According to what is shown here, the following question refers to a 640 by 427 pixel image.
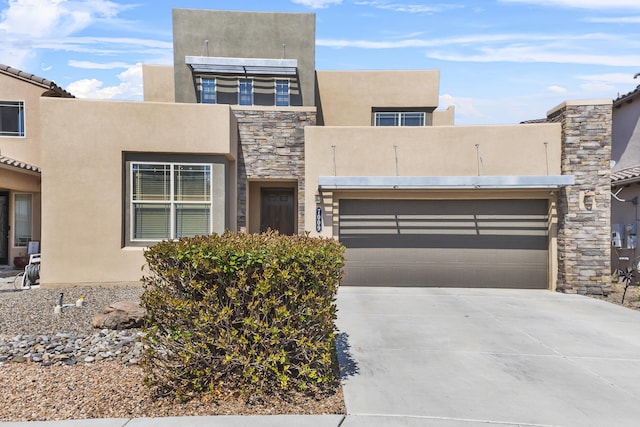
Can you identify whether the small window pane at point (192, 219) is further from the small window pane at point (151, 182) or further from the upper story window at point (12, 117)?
the upper story window at point (12, 117)

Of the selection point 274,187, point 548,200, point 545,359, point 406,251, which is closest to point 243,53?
point 274,187

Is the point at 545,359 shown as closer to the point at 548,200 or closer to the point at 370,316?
the point at 370,316

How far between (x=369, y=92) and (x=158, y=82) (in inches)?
343

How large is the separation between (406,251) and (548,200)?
4.14 meters

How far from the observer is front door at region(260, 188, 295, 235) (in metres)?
14.0

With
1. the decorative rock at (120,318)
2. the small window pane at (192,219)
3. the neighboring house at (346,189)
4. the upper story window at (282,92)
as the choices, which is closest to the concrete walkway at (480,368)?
the neighboring house at (346,189)

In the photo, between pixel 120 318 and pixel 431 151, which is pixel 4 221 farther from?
pixel 431 151

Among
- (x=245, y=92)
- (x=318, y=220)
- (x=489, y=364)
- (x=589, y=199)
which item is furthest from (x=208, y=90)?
(x=489, y=364)

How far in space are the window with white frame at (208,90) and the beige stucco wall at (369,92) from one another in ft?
13.9

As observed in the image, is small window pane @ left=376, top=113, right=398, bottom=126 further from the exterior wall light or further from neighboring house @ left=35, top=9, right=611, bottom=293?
the exterior wall light

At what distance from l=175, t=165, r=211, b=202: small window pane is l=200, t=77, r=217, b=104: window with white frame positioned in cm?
666

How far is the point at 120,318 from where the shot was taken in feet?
22.7

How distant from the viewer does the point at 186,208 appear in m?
11.1

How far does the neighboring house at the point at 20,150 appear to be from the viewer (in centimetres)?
1422
